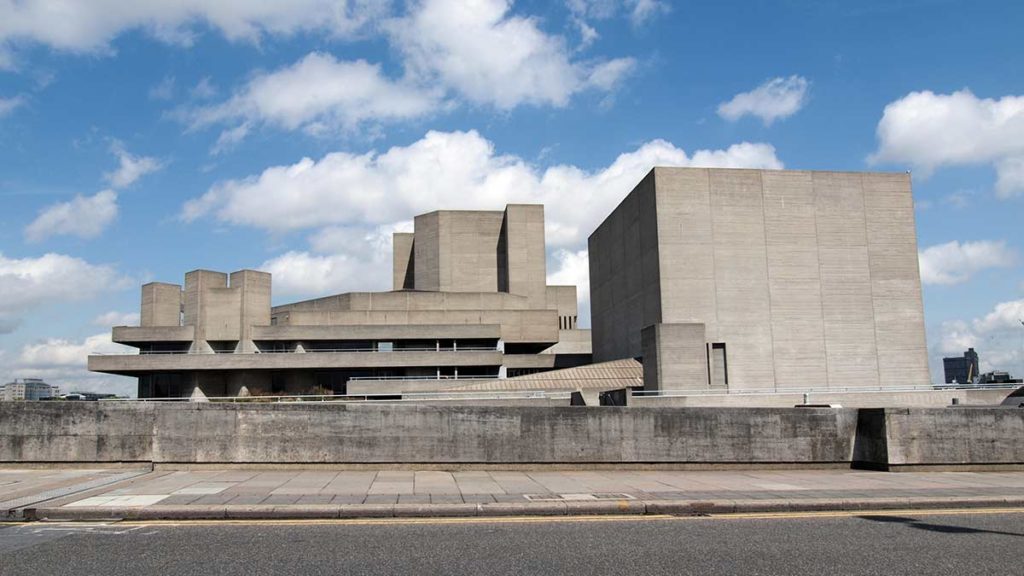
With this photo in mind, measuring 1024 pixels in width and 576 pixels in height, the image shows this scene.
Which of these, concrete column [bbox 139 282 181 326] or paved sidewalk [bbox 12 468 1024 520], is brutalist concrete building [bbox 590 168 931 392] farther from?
concrete column [bbox 139 282 181 326]

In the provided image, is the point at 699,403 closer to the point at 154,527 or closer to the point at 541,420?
the point at 541,420

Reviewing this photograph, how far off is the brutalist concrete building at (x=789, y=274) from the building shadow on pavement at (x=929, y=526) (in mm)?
50386

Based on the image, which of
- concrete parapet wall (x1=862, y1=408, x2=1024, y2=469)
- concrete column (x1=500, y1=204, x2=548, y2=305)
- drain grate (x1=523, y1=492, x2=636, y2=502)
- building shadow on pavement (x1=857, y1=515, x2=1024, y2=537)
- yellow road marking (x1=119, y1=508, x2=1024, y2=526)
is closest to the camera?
building shadow on pavement (x1=857, y1=515, x2=1024, y2=537)

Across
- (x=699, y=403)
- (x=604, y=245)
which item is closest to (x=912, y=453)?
(x=699, y=403)

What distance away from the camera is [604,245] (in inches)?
3238

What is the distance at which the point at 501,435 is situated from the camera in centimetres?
1697

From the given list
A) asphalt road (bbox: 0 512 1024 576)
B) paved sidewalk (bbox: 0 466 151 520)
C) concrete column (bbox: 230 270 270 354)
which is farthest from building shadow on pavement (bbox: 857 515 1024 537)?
concrete column (bbox: 230 270 270 354)

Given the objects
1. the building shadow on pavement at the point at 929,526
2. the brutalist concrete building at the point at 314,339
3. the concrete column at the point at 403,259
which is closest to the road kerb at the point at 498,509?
the building shadow on pavement at the point at 929,526

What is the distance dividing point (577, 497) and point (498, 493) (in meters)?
1.34

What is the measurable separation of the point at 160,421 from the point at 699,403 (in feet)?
117

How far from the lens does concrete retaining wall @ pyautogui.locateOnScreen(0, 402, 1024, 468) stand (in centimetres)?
1633

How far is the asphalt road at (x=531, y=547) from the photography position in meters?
8.11

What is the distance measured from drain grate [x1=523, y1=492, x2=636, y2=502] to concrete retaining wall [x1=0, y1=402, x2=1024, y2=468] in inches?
154

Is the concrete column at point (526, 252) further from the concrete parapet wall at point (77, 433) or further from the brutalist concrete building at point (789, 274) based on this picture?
the concrete parapet wall at point (77, 433)
